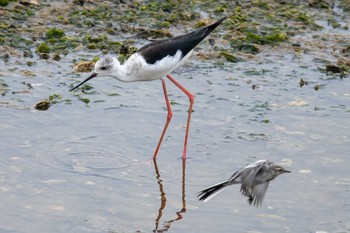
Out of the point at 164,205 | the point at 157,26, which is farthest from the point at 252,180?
the point at 157,26

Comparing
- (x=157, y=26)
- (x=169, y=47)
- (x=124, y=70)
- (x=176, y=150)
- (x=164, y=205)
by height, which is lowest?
(x=176, y=150)

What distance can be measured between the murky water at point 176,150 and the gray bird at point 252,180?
0.39m

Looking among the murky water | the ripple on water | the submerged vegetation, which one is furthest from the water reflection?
the submerged vegetation

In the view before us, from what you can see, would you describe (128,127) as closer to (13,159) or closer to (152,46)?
(152,46)

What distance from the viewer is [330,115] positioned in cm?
832

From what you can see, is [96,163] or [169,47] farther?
[169,47]

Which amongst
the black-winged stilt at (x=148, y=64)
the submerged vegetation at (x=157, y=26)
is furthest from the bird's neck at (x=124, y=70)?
the submerged vegetation at (x=157, y=26)

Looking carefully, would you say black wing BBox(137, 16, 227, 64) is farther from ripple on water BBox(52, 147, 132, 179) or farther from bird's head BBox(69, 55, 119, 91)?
ripple on water BBox(52, 147, 132, 179)

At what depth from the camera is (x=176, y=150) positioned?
757 cm

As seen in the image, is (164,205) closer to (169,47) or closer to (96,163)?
(96,163)

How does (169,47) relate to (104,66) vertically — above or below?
above

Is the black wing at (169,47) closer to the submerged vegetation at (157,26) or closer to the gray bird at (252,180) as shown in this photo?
the submerged vegetation at (157,26)

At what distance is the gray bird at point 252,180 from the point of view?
552 cm

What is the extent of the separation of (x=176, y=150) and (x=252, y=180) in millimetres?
2110
